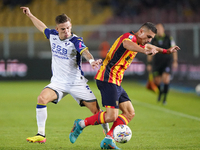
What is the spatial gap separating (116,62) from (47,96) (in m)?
1.18

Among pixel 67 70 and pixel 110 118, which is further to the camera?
pixel 67 70

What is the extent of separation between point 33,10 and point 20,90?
372 inches

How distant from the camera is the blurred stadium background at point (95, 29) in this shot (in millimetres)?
17859

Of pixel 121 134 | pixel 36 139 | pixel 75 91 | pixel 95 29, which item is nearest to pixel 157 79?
pixel 75 91

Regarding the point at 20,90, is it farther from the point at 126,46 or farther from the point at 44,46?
the point at 126,46

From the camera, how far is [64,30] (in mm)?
5730

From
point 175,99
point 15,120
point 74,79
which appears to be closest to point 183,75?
point 175,99

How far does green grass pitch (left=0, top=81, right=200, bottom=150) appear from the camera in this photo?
5633 mm

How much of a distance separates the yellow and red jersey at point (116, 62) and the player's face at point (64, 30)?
775 mm

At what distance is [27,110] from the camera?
9766 mm

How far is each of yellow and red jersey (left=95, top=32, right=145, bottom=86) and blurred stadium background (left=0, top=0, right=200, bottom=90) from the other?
32.4 ft

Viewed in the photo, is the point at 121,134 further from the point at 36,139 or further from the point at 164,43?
the point at 164,43

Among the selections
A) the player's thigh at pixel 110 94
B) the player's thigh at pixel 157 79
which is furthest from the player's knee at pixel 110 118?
the player's thigh at pixel 157 79

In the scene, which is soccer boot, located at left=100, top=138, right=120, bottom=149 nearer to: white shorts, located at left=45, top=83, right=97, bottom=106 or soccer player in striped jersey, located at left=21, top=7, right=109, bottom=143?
soccer player in striped jersey, located at left=21, top=7, right=109, bottom=143
